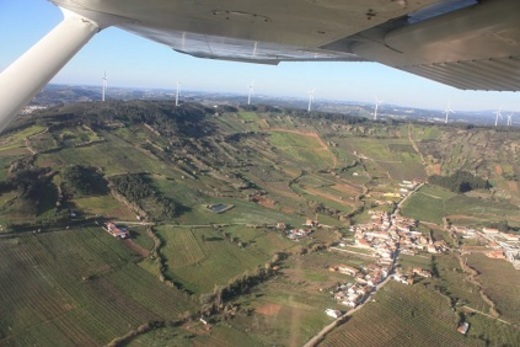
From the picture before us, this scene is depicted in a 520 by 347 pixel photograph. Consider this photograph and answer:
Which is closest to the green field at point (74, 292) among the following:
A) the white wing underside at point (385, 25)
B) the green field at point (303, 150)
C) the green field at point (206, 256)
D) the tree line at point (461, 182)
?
the green field at point (206, 256)

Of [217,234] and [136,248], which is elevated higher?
[217,234]

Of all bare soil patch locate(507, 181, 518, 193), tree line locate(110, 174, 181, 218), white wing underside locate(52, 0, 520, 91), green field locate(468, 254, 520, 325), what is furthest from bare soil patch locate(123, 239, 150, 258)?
bare soil patch locate(507, 181, 518, 193)

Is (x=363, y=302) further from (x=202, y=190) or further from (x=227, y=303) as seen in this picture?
(x=202, y=190)

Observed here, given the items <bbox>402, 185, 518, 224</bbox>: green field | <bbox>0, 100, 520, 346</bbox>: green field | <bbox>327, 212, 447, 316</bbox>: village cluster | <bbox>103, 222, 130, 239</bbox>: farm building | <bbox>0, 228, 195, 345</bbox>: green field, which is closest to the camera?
<bbox>0, 228, 195, 345</bbox>: green field

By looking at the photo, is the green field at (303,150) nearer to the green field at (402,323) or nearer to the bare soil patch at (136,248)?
the bare soil patch at (136,248)

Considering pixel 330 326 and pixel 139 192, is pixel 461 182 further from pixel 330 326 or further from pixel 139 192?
pixel 330 326

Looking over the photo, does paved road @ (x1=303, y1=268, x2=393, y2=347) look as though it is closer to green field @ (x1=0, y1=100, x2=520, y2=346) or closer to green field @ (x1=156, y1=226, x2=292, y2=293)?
green field @ (x1=0, y1=100, x2=520, y2=346)

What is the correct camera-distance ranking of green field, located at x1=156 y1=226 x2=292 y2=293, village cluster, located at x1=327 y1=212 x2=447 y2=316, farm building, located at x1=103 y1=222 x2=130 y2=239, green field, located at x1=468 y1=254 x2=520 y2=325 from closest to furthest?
green field, located at x1=468 y1=254 x2=520 y2=325
village cluster, located at x1=327 y1=212 x2=447 y2=316
green field, located at x1=156 y1=226 x2=292 y2=293
farm building, located at x1=103 y1=222 x2=130 y2=239

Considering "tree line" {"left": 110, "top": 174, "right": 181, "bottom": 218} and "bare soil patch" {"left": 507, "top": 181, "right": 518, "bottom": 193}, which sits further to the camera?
"bare soil patch" {"left": 507, "top": 181, "right": 518, "bottom": 193}

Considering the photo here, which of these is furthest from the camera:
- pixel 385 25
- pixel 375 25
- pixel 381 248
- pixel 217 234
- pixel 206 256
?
pixel 217 234

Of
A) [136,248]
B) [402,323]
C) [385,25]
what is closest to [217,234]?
[136,248]
